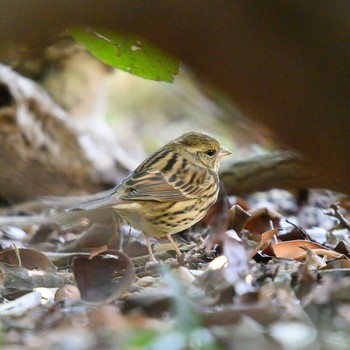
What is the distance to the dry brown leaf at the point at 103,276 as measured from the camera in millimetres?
3523

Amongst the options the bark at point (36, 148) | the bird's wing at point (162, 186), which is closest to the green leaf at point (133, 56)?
the bird's wing at point (162, 186)

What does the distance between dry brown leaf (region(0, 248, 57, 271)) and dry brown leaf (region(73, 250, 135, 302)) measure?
61 cm

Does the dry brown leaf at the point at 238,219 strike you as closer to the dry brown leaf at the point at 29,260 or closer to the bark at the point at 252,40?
the dry brown leaf at the point at 29,260

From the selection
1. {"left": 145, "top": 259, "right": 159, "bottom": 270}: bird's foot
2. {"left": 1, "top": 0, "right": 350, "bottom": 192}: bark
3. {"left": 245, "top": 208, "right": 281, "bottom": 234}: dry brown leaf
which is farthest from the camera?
{"left": 245, "top": 208, "right": 281, "bottom": 234}: dry brown leaf

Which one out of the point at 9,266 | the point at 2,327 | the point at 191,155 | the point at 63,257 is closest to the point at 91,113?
the point at 191,155

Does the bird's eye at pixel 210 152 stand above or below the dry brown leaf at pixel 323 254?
below

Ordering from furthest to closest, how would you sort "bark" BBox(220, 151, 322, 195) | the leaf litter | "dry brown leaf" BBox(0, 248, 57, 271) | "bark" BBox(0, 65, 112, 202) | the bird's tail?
"bark" BBox(0, 65, 112, 202) < "bark" BBox(220, 151, 322, 195) < the bird's tail < "dry brown leaf" BBox(0, 248, 57, 271) < the leaf litter

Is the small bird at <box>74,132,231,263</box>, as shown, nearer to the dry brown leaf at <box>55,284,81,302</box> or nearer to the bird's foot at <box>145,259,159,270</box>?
the bird's foot at <box>145,259,159,270</box>

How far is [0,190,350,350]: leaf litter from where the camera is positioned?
2652mm

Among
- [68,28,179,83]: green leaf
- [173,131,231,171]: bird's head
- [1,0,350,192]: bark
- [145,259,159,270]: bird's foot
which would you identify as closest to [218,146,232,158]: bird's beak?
[173,131,231,171]: bird's head

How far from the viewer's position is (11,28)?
6.74ft

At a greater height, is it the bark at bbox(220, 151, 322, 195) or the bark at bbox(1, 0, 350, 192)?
the bark at bbox(1, 0, 350, 192)

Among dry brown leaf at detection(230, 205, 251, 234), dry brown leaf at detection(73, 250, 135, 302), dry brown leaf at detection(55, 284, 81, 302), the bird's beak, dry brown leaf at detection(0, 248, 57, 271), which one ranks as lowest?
dry brown leaf at detection(0, 248, 57, 271)

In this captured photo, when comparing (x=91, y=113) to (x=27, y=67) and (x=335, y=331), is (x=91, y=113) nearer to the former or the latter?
(x=27, y=67)
